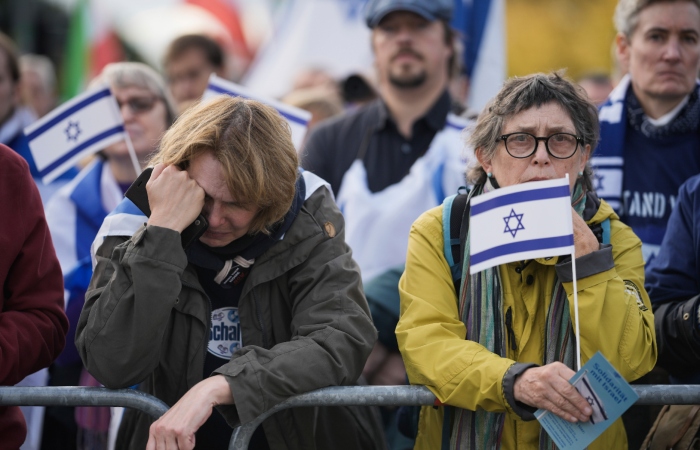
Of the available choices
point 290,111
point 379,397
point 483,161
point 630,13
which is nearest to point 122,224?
point 379,397

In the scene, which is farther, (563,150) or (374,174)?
(374,174)

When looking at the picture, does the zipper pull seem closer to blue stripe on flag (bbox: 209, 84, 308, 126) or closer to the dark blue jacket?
the dark blue jacket

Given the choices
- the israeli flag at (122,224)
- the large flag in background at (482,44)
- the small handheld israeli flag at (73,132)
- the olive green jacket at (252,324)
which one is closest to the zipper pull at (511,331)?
the olive green jacket at (252,324)

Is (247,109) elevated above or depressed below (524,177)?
above

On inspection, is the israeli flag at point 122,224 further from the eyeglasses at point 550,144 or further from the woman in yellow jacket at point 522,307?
the eyeglasses at point 550,144

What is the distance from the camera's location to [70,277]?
462cm

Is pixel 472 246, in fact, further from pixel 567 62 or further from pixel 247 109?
pixel 567 62

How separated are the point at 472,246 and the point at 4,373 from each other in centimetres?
157

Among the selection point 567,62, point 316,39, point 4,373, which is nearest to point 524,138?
point 4,373

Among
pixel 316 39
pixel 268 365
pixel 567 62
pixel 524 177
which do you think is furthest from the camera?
pixel 567 62

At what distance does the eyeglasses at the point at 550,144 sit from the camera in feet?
11.1

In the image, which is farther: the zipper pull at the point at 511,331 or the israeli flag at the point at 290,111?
the israeli flag at the point at 290,111

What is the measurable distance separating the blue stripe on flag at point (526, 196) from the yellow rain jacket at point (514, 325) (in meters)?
0.23

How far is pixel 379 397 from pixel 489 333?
0.47m
